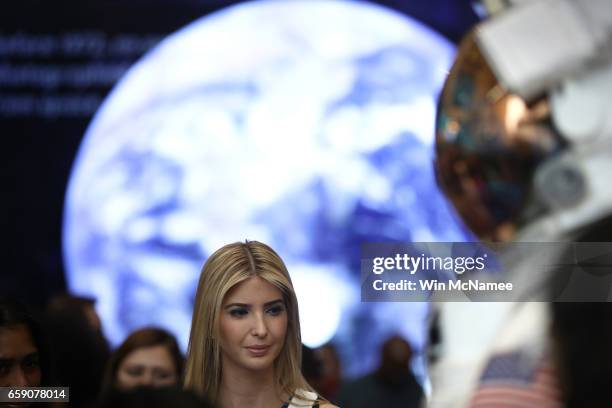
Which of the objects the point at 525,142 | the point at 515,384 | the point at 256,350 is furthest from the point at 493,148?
the point at 515,384

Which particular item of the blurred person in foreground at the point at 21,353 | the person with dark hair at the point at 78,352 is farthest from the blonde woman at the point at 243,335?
the person with dark hair at the point at 78,352

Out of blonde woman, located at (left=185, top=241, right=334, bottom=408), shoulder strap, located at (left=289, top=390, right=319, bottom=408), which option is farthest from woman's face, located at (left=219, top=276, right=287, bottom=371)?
shoulder strap, located at (left=289, top=390, right=319, bottom=408)

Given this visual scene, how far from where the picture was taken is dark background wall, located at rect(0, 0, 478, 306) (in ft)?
13.9

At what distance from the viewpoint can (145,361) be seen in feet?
10.4

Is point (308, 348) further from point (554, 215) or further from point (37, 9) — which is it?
point (37, 9)

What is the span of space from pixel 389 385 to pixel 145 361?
1192 mm

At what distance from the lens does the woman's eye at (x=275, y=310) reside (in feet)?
8.30

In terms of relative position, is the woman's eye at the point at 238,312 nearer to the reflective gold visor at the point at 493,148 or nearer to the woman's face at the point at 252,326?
the woman's face at the point at 252,326

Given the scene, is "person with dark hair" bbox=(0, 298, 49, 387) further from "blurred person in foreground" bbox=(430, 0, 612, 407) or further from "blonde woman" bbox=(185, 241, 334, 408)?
"blurred person in foreground" bbox=(430, 0, 612, 407)

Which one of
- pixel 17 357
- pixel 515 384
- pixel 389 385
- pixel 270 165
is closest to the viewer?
pixel 515 384

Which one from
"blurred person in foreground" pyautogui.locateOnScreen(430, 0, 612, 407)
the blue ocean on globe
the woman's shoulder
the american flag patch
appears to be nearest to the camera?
the american flag patch

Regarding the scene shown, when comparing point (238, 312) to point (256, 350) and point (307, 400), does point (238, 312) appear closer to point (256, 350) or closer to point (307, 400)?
point (256, 350)

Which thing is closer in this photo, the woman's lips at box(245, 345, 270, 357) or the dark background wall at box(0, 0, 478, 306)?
the woman's lips at box(245, 345, 270, 357)

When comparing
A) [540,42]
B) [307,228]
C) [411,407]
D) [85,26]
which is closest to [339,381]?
[411,407]
